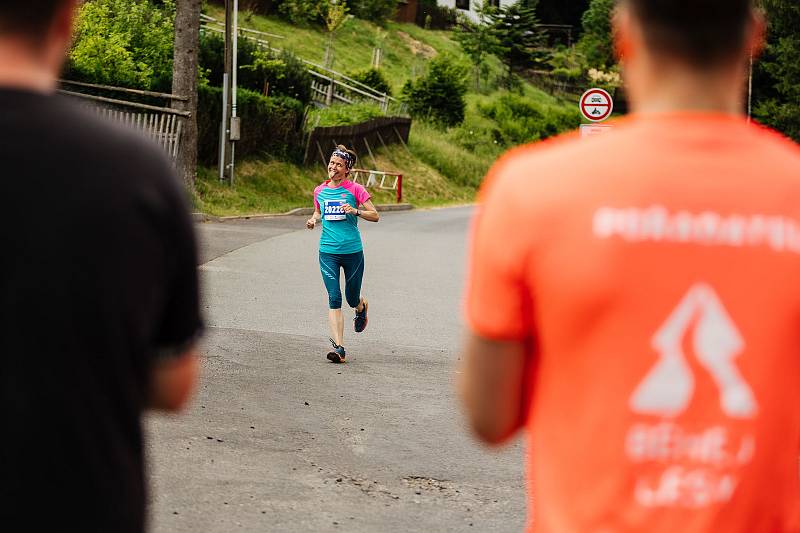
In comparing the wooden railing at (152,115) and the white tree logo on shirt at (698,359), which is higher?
the wooden railing at (152,115)

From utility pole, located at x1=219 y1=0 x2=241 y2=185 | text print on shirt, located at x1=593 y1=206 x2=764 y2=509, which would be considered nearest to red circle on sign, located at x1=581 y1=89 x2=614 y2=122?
utility pole, located at x1=219 y1=0 x2=241 y2=185

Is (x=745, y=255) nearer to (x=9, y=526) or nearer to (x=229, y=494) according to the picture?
(x=9, y=526)

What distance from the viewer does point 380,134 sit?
41688 mm

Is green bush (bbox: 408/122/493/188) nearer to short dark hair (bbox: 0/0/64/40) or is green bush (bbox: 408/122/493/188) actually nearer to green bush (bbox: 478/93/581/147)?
green bush (bbox: 478/93/581/147)

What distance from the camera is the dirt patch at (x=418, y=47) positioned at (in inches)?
2608

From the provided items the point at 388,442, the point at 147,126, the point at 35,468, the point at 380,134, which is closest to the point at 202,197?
the point at 147,126

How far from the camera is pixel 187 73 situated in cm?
2441

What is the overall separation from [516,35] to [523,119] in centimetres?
1047

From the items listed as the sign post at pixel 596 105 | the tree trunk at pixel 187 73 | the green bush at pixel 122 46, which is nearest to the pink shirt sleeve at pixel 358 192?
the sign post at pixel 596 105

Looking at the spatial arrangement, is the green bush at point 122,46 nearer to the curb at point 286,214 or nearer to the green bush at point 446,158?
the curb at point 286,214

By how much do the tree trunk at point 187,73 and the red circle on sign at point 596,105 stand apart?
320 inches

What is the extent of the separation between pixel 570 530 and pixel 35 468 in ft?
2.85

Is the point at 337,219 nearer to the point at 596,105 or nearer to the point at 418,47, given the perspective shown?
the point at 596,105

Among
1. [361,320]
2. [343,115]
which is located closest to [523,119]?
[343,115]
